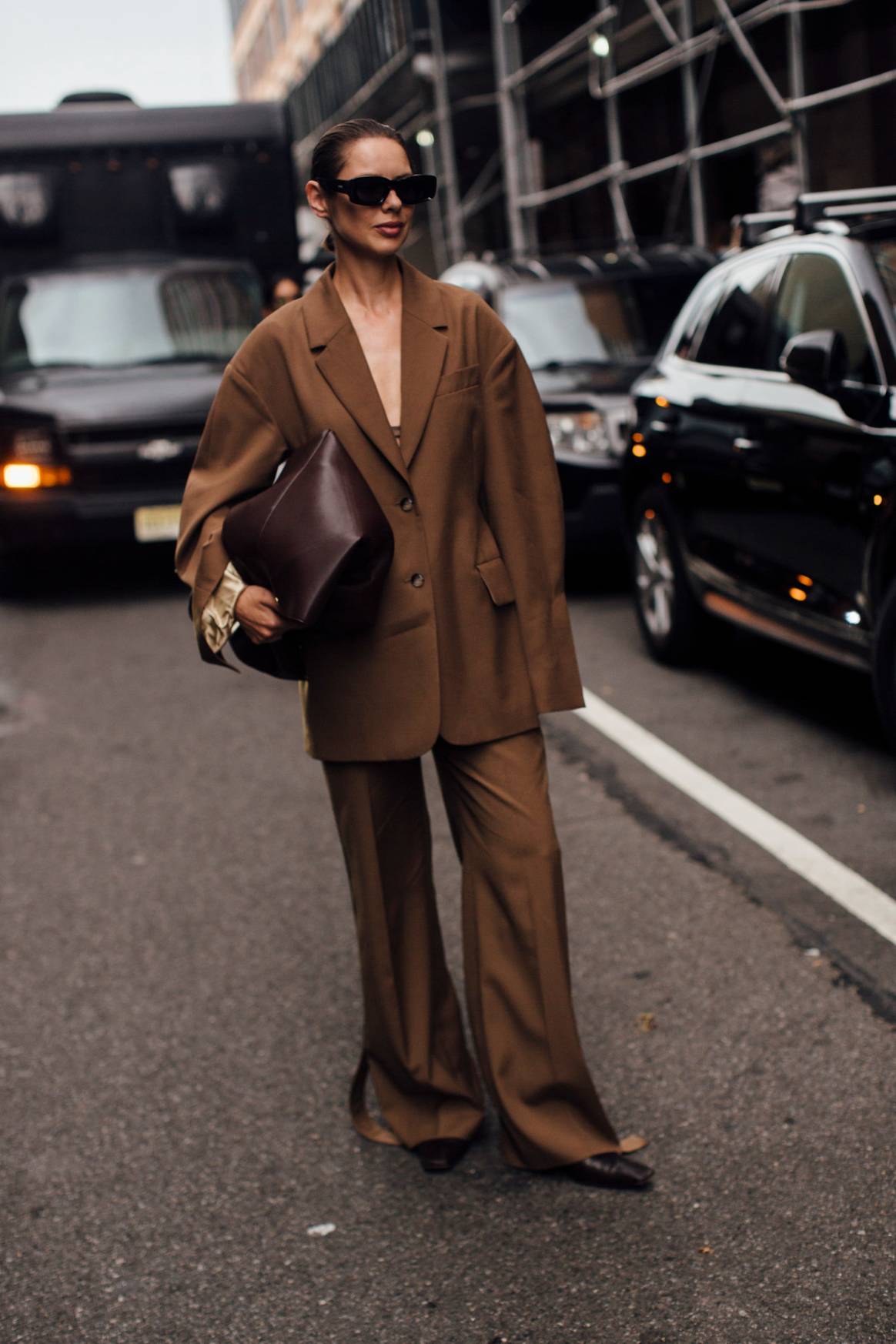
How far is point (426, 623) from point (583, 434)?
6.72 metres

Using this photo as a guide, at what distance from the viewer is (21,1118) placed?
376 centimetres

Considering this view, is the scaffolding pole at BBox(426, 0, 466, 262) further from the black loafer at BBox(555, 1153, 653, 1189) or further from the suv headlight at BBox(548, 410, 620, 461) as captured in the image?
the black loafer at BBox(555, 1153, 653, 1189)

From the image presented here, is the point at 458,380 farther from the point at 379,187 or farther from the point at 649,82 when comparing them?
the point at 649,82

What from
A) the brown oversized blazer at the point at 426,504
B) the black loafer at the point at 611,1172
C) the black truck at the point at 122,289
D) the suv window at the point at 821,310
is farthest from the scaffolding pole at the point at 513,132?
the black loafer at the point at 611,1172

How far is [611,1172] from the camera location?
3.27 m

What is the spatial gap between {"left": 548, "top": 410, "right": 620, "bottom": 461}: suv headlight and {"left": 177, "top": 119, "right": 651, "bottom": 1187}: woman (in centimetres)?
644

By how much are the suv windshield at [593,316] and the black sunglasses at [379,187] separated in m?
7.31

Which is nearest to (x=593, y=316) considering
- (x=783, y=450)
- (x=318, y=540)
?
(x=783, y=450)

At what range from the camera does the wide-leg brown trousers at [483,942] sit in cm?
325

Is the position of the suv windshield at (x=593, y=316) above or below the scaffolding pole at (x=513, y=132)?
below

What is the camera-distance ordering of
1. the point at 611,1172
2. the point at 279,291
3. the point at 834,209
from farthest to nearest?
1. the point at 279,291
2. the point at 834,209
3. the point at 611,1172

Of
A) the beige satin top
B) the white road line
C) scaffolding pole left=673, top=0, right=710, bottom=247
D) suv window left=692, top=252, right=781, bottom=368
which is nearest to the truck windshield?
suv window left=692, top=252, right=781, bottom=368

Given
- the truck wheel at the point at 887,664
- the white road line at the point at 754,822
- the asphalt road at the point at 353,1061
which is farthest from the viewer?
the truck wheel at the point at 887,664

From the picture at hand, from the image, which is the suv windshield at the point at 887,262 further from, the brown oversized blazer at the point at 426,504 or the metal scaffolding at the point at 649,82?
the metal scaffolding at the point at 649,82
